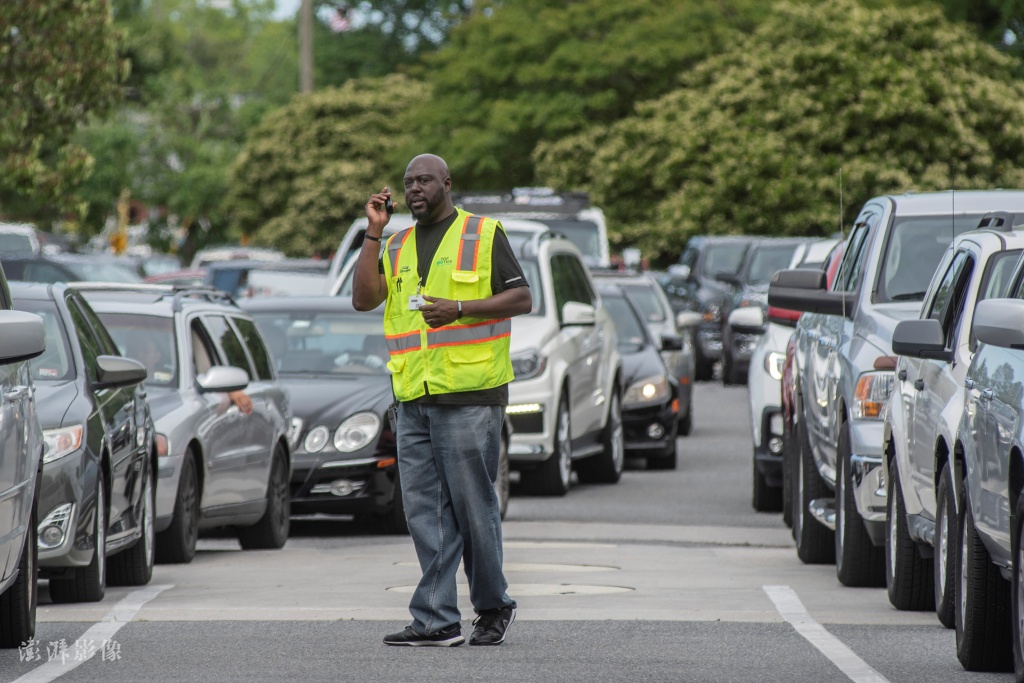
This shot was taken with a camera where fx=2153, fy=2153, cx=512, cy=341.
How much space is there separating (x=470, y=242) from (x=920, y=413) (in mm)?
2128

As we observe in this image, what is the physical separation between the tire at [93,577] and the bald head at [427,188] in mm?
2474

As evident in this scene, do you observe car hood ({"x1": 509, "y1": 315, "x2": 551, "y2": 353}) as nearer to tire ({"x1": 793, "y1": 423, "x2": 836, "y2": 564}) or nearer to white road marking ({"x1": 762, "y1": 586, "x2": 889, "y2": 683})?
tire ({"x1": 793, "y1": 423, "x2": 836, "y2": 564})

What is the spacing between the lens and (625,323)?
813 inches

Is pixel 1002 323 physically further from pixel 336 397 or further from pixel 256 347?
pixel 336 397

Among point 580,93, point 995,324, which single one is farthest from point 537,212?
point 580,93

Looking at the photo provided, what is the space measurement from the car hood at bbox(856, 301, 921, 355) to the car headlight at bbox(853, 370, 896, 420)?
0.40ft

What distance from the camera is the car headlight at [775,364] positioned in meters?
15.1

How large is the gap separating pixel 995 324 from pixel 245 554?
7047mm

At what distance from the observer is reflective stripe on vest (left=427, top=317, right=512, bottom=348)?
7.70 m

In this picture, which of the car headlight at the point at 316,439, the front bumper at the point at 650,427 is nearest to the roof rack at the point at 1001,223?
the car headlight at the point at 316,439

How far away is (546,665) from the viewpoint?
24.2 ft

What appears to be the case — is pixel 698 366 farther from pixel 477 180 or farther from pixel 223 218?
pixel 223 218

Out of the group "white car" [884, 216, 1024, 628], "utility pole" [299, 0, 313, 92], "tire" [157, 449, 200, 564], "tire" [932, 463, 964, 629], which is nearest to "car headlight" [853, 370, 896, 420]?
"white car" [884, 216, 1024, 628]

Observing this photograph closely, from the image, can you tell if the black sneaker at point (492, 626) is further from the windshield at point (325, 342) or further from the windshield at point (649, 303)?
the windshield at point (649, 303)
